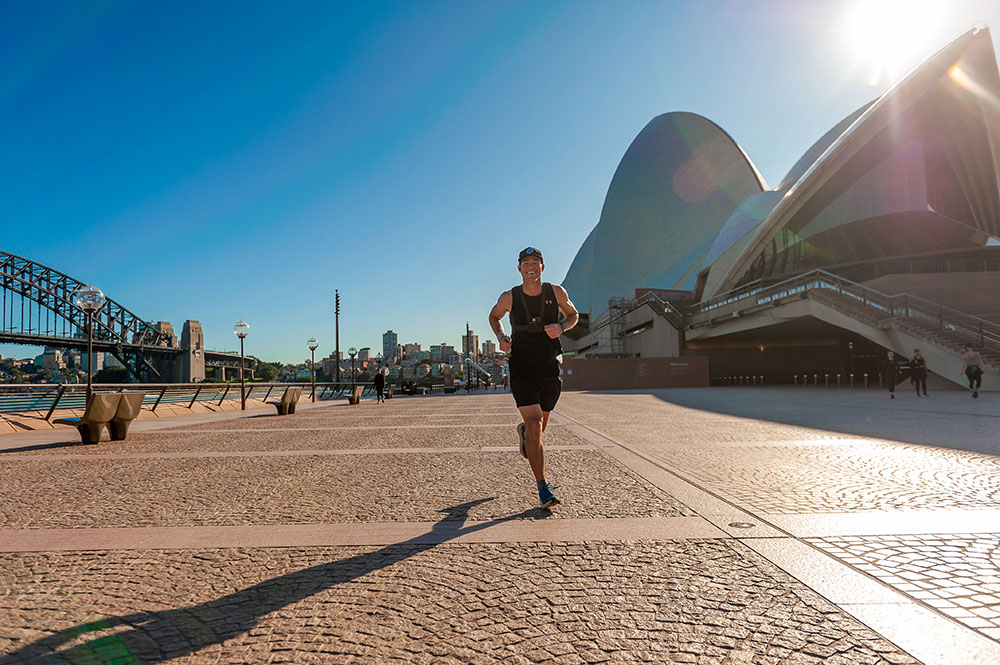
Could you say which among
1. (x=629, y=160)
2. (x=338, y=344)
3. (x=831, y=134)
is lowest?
(x=338, y=344)

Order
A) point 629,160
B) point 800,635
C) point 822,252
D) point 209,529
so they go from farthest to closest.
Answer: point 629,160, point 822,252, point 209,529, point 800,635

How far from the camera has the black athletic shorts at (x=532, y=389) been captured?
4.09 meters

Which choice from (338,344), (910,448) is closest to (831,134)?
(338,344)

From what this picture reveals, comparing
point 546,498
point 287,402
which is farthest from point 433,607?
point 287,402

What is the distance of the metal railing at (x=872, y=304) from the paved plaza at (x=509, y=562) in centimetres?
1707

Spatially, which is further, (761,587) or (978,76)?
(978,76)

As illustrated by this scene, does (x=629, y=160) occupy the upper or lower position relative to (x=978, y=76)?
upper

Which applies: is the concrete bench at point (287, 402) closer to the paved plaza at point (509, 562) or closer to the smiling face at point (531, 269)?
the paved plaza at point (509, 562)

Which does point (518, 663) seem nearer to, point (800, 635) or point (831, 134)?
point (800, 635)

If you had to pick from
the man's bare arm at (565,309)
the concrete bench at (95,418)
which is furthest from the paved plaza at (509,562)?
the concrete bench at (95,418)

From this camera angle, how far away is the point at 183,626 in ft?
6.70

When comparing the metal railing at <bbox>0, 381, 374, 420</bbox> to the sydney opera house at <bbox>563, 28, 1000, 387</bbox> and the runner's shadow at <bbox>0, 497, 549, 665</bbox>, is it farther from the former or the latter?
the sydney opera house at <bbox>563, 28, 1000, 387</bbox>

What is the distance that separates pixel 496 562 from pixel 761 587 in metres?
1.18

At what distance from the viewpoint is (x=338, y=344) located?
36.2 metres
